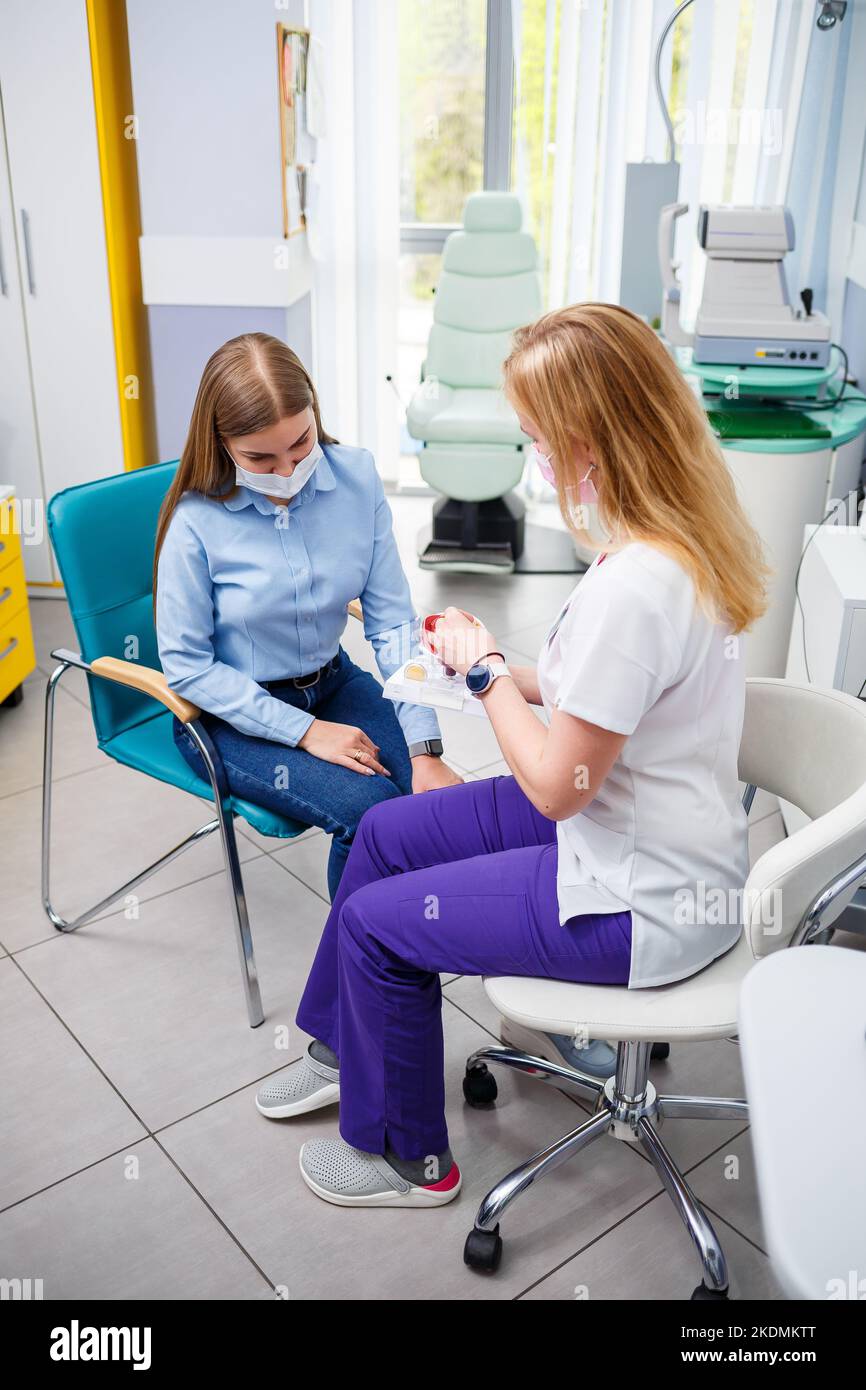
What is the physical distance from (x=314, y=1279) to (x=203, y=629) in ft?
3.29

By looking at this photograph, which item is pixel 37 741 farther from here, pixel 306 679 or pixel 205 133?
pixel 205 133

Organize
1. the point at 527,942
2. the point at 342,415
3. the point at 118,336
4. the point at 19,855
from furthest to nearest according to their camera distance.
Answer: the point at 342,415, the point at 118,336, the point at 19,855, the point at 527,942

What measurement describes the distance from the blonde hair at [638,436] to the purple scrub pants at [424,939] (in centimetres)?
43

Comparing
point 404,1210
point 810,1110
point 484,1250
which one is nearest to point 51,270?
point 404,1210

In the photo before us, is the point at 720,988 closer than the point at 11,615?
Yes

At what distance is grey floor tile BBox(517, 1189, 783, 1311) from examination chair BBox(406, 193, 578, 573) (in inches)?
101

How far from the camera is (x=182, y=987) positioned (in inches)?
84.5

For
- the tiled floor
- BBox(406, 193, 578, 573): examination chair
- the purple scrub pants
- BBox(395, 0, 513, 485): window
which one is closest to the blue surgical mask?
the purple scrub pants

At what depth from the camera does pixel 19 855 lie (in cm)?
252

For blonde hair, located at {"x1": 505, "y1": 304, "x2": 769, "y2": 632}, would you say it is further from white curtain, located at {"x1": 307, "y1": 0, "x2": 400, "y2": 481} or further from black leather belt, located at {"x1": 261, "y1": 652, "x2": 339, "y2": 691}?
white curtain, located at {"x1": 307, "y1": 0, "x2": 400, "y2": 481}

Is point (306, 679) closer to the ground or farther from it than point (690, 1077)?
farther from it

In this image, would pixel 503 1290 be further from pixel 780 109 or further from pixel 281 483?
pixel 780 109

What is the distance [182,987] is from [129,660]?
62 centimetres
